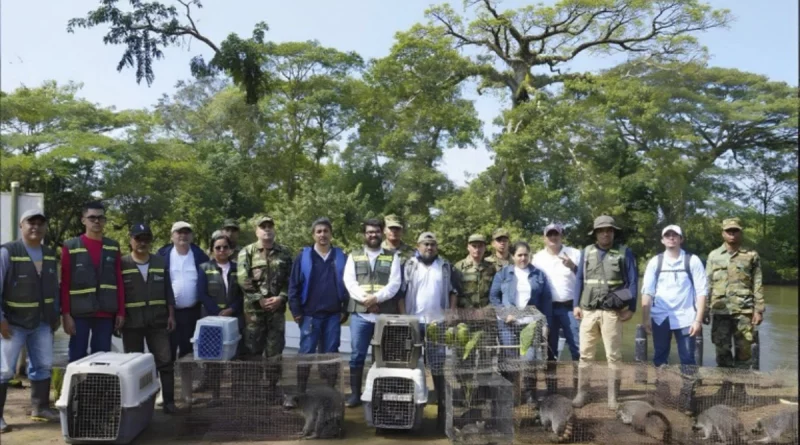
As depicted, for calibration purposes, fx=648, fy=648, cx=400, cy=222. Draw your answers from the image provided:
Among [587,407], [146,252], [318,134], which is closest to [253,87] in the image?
[146,252]

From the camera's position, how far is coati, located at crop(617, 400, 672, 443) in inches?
182

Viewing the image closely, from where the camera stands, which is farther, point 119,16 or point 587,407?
point 119,16

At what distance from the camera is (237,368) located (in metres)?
4.82

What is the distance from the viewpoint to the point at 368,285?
5.41 m

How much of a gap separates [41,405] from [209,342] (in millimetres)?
1483

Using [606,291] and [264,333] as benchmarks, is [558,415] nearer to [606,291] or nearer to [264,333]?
[606,291]

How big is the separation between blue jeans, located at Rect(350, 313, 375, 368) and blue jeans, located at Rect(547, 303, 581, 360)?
169 centimetres

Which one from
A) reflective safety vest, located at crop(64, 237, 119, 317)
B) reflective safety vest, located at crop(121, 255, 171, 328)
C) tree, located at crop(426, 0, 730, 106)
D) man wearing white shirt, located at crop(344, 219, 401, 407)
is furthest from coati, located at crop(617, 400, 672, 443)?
tree, located at crop(426, 0, 730, 106)

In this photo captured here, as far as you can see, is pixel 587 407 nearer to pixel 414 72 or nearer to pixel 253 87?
pixel 253 87

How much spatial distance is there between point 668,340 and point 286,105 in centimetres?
2334

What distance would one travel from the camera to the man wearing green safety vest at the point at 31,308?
Result: 16.0 ft

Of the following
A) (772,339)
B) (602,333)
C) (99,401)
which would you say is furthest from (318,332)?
(772,339)

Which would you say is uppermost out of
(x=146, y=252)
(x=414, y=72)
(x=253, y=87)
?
(x=414, y=72)

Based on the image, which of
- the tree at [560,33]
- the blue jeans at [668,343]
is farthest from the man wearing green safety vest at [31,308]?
the tree at [560,33]
